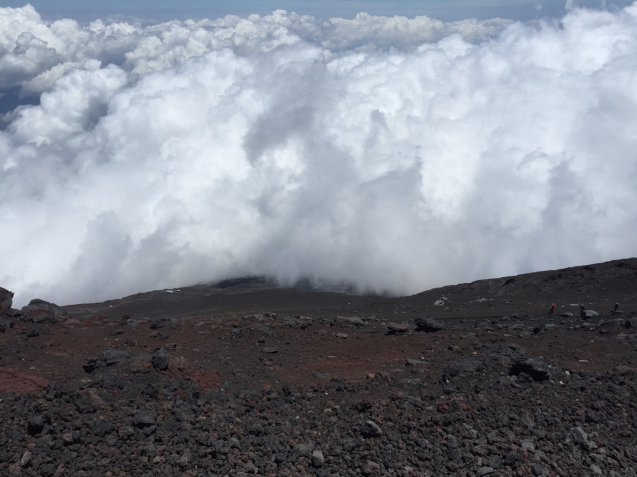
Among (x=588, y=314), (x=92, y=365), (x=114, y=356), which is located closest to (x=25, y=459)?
(x=92, y=365)

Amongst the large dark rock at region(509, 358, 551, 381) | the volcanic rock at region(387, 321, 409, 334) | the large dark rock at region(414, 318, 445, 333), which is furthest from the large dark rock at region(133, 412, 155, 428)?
the large dark rock at region(414, 318, 445, 333)

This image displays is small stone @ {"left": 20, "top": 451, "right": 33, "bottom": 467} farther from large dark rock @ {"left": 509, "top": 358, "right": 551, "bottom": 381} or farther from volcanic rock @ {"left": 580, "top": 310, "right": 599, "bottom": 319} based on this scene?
volcanic rock @ {"left": 580, "top": 310, "right": 599, "bottom": 319}

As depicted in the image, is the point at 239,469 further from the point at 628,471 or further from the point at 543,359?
the point at 543,359

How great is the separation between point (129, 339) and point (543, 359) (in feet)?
30.5

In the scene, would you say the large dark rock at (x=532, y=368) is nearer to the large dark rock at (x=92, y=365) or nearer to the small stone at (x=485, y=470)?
the small stone at (x=485, y=470)

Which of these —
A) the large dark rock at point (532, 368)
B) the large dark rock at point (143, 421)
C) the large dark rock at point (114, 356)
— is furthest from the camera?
the large dark rock at point (114, 356)

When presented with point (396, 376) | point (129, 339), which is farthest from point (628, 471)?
point (129, 339)

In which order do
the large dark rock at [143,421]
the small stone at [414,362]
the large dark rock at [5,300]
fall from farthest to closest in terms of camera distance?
the large dark rock at [5,300], the small stone at [414,362], the large dark rock at [143,421]

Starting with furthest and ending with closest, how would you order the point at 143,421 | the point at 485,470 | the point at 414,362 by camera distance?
the point at 414,362, the point at 143,421, the point at 485,470

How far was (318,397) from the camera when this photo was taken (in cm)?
951

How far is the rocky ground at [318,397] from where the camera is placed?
743 centimetres

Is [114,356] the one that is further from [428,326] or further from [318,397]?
[428,326]

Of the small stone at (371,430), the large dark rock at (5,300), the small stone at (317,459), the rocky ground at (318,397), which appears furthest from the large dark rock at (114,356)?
the large dark rock at (5,300)

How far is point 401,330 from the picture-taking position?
46.6ft
